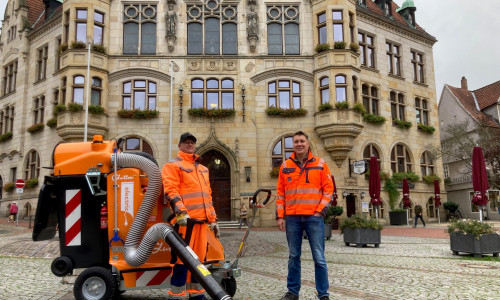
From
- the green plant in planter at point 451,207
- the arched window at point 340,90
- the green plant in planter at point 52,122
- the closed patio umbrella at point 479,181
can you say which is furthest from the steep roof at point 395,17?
the green plant in planter at point 52,122

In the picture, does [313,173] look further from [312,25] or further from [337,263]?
[312,25]

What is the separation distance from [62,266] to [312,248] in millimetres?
2985

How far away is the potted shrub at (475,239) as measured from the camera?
31.6ft

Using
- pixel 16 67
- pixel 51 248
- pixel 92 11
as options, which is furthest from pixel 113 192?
pixel 16 67

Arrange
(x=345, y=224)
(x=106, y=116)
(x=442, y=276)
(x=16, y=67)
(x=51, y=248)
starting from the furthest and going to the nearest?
(x=16, y=67)
(x=106, y=116)
(x=345, y=224)
(x=51, y=248)
(x=442, y=276)

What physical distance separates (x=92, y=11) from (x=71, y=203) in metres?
20.4

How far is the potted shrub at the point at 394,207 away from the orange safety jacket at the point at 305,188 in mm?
20902

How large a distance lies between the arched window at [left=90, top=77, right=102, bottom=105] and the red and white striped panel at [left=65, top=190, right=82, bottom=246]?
60.6 feet

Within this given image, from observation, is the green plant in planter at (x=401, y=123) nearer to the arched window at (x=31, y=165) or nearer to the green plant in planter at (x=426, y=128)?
the green plant in planter at (x=426, y=128)

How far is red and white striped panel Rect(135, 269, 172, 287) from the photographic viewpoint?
483 centimetres

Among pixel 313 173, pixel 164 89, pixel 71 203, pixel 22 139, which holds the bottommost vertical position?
pixel 71 203

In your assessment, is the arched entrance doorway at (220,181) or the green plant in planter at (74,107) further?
the arched entrance doorway at (220,181)

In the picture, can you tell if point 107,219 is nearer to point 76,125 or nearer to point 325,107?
point 76,125

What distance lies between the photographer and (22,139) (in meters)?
26.2
